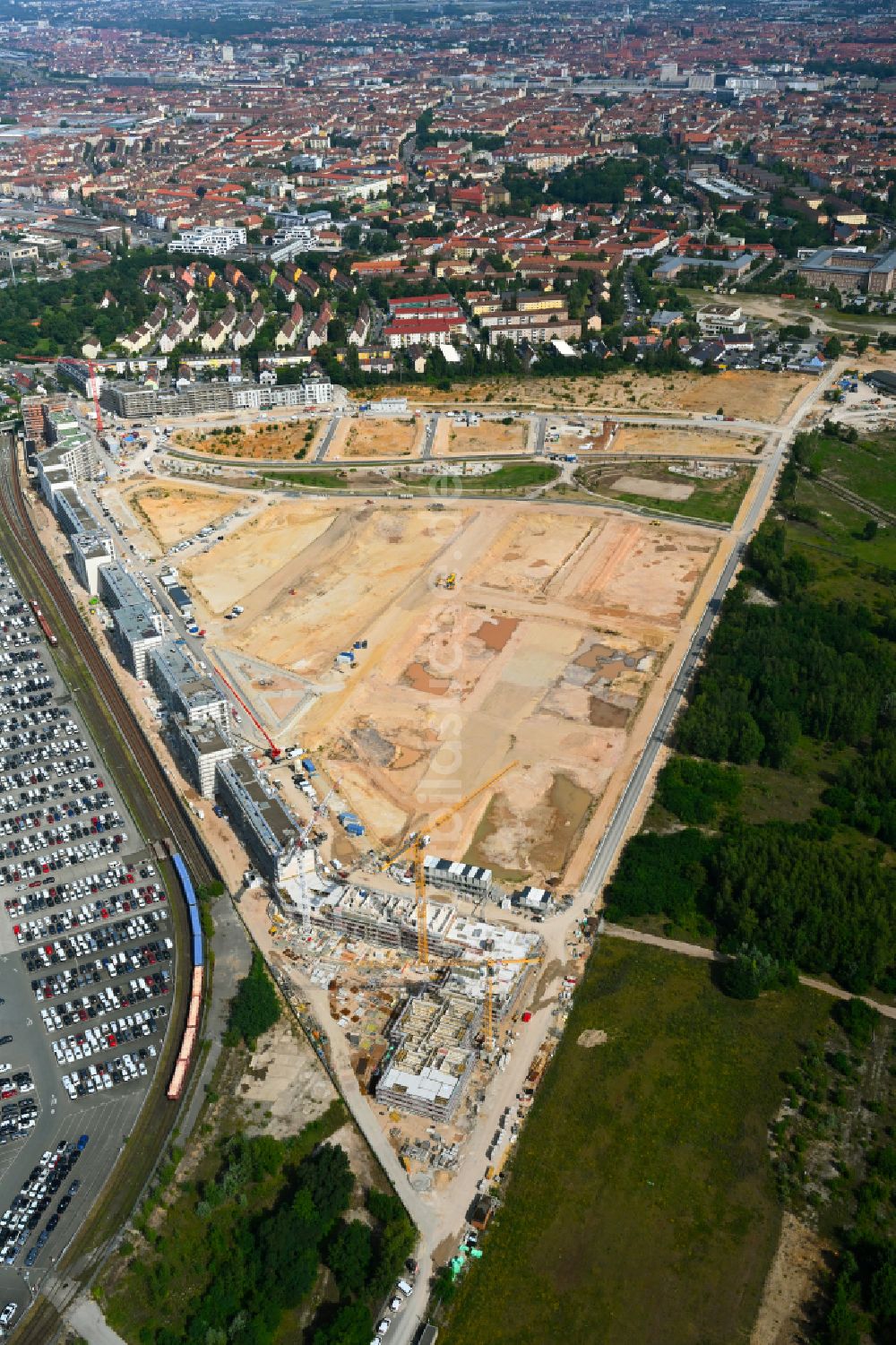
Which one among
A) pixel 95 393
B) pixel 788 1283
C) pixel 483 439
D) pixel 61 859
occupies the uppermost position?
pixel 95 393

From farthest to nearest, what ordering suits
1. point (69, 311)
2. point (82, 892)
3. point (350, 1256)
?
point (69, 311)
point (82, 892)
point (350, 1256)

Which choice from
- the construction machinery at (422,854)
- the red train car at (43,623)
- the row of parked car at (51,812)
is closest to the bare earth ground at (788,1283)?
the construction machinery at (422,854)

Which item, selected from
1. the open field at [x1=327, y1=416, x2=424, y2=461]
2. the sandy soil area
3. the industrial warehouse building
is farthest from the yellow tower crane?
the industrial warehouse building

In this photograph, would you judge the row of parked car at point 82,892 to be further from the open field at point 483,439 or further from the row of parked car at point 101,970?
the open field at point 483,439

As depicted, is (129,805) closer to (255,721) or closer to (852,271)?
(255,721)

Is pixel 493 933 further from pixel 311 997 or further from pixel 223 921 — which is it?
pixel 223 921

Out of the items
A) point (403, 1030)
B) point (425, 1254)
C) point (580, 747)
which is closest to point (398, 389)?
point (580, 747)

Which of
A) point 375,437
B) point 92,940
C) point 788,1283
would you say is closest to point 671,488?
point 375,437
